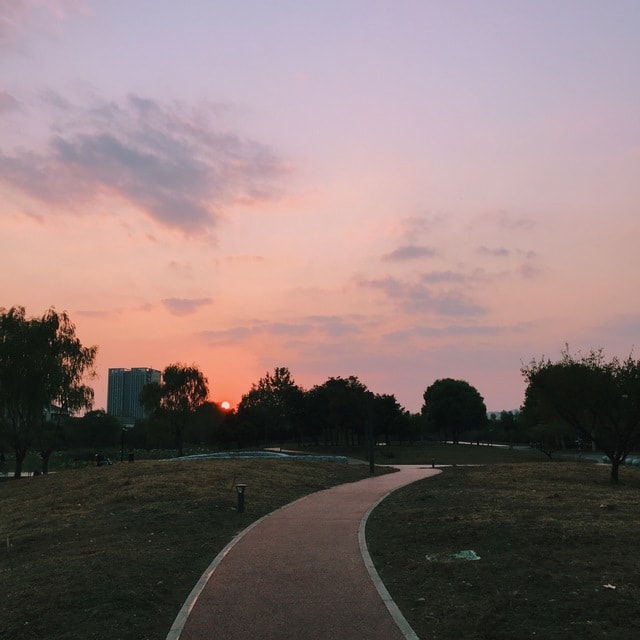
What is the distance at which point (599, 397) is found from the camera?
27984 mm

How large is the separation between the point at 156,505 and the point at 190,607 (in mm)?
10614

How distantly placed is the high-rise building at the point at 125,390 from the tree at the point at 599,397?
11616 centimetres

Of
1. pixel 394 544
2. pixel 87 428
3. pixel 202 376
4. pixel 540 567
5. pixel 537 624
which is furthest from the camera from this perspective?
pixel 87 428

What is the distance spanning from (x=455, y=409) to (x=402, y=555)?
9993 cm

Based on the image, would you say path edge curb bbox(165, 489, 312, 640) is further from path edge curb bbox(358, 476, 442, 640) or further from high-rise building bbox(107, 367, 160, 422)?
high-rise building bbox(107, 367, 160, 422)

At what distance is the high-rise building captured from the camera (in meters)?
136

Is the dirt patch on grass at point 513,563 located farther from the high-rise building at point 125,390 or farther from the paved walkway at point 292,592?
the high-rise building at point 125,390

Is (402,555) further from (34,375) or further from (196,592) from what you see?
(34,375)

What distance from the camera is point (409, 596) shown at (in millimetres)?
8281

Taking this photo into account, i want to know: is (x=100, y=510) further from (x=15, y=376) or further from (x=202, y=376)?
(x=202, y=376)

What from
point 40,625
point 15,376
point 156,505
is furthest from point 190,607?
point 15,376

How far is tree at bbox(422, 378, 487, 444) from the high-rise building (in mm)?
63244

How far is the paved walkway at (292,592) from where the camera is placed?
6.77 metres

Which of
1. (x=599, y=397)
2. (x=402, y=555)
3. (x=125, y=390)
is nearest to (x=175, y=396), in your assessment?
(x=599, y=397)
